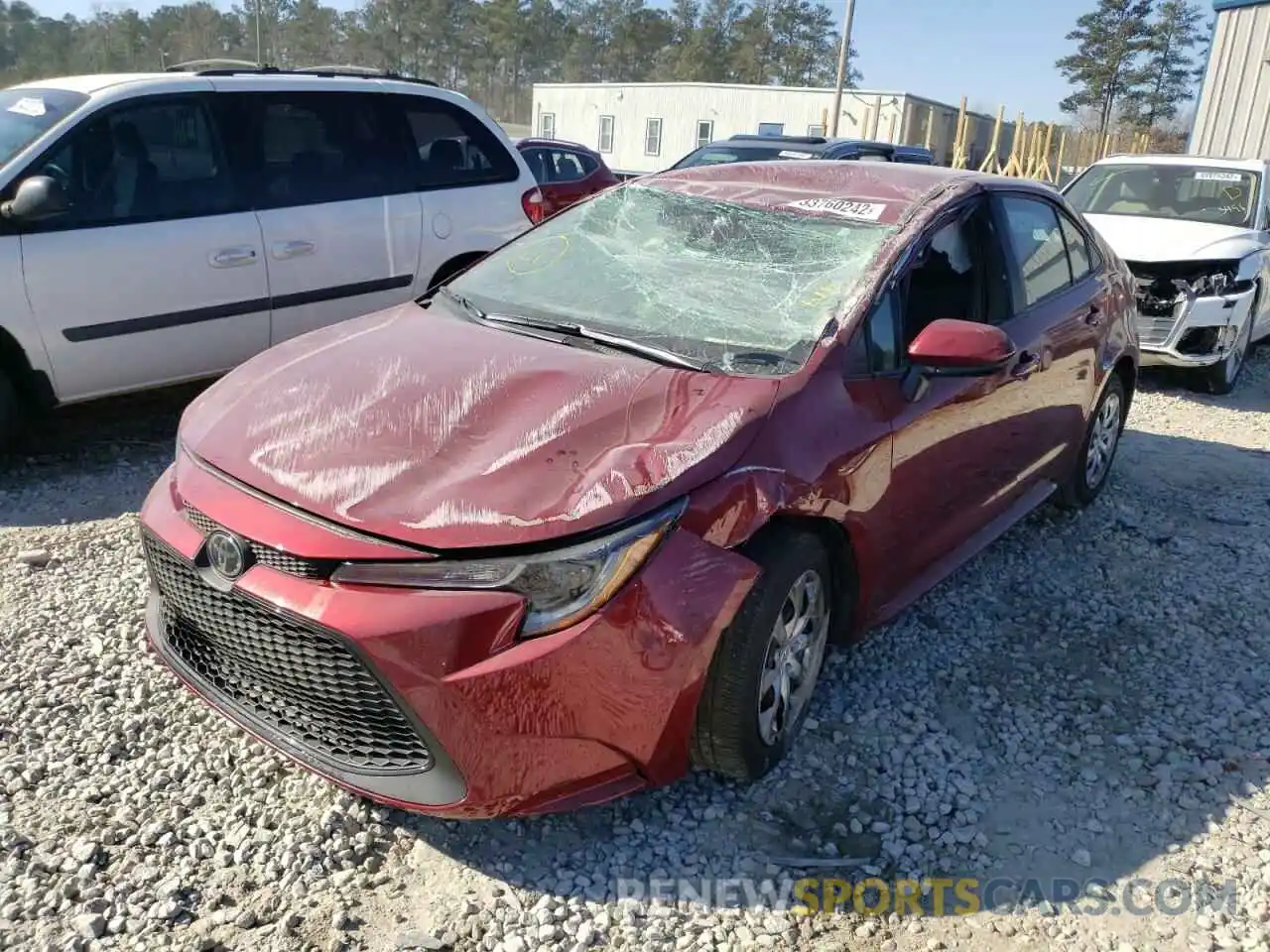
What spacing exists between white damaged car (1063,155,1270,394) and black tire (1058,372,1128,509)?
212 centimetres

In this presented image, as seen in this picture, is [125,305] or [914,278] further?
[125,305]

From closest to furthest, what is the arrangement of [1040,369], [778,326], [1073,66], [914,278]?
[778,326] → [914,278] → [1040,369] → [1073,66]

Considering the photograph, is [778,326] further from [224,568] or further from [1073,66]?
[1073,66]

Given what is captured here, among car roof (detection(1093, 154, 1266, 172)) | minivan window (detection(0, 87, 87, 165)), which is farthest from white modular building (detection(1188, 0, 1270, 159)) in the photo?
minivan window (detection(0, 87, 87, 165))

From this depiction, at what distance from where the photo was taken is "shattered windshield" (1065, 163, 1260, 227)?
8.21 meters

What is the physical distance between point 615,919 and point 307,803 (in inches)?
35.4

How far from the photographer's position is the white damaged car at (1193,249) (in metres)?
7.29

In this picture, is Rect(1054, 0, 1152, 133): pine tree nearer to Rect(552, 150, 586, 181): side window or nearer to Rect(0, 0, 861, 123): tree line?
Rect(0, 0, 861, 123): tree line

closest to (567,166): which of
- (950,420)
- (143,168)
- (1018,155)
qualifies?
(143,168)

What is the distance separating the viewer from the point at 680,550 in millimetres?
2373

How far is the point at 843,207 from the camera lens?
11.5 feet

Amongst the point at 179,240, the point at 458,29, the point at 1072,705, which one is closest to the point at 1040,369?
the point at 1072,705

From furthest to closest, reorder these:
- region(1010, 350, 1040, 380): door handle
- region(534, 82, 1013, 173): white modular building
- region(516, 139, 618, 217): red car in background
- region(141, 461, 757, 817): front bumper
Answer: region(534, 82, 1013, 173): white modular building
region(516, 139, 618, 217): red car in background
region(1010, 350, 1040, 380): door handle
region(141, 461, 757, 817): front bumper

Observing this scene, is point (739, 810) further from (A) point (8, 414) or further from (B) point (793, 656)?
(A) point (8, 414)
